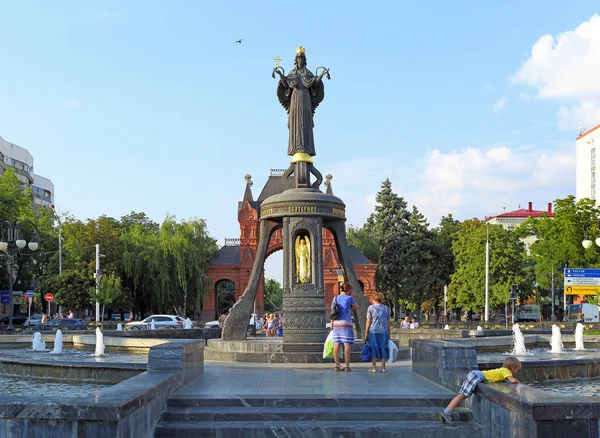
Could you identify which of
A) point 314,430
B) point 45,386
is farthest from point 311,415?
point 45,386

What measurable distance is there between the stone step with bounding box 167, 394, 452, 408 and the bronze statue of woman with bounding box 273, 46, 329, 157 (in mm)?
9482

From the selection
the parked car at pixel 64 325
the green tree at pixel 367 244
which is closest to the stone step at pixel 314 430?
the parked car at pixel 64 325

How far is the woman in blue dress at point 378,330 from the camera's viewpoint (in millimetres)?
12266

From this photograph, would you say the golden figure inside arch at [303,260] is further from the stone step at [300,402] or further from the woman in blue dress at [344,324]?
the stone step at [300,402]

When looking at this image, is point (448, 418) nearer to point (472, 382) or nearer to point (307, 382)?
point (472, 382)

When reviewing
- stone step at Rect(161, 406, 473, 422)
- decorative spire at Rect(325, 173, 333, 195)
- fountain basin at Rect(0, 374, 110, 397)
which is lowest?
fountain basin at Rect(0, 374, 110, 397)

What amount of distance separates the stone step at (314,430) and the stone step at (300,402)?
69 centimetres

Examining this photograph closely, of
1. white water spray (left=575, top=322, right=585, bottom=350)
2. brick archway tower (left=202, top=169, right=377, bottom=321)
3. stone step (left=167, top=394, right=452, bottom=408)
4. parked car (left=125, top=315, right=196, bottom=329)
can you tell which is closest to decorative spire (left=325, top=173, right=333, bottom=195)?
brick archway tower (left=202, top=169, right=377, bottom=321)

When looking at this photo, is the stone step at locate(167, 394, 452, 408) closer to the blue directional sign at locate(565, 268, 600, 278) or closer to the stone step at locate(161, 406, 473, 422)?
the stone step at locate(161, 406, 473, 422)

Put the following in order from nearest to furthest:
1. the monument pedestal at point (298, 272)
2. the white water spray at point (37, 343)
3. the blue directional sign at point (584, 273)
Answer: the monument pedestal at point (298, 272) < the white water spray at point (37, 343) < the blue directional sign at point (584, 273)

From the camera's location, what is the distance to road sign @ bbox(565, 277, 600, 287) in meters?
29.1

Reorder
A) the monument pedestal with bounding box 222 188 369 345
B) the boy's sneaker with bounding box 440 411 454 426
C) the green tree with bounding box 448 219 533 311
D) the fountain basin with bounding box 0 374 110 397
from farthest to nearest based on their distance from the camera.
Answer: the green tree with bounding box 448 219 533 311, the monument pedestal with bounding box 222 188 369 345, the fountain basin with bounding box 0 374 110 397, the boy's sneaker with bounding box 440 411 454 426

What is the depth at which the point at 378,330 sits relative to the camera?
12.3 metres

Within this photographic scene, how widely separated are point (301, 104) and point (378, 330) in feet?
24.1
